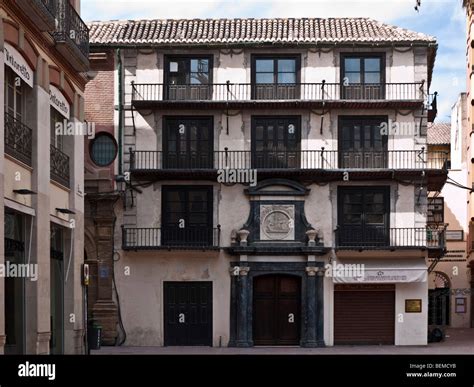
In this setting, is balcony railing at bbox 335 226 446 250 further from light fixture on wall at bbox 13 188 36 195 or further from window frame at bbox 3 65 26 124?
light fixture on wall at bbox 13 188 36 195

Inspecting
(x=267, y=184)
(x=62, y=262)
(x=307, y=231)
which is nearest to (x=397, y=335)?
(x=307, y=231)

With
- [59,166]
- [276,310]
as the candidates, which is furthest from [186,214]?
[59,166]

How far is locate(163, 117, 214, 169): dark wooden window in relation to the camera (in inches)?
1276

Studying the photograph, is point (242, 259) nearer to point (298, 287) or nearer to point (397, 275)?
point (298, 287)

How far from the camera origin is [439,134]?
55156 millimetres

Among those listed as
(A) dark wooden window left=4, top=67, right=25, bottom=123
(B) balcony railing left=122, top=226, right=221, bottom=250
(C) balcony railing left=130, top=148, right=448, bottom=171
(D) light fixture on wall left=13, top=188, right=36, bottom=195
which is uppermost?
(A) dark wooden window left=4, top=67, right=25, bottom=123

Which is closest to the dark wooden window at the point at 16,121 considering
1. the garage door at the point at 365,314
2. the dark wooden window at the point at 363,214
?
the dark wooden window at the point at 363,214

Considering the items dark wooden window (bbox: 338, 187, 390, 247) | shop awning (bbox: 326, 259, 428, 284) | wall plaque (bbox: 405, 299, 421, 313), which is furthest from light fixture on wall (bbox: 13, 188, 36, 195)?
wall plaque (bbox: 405, 299, 421, 313)

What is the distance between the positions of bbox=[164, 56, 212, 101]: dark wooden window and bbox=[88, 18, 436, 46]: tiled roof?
0.79 metres

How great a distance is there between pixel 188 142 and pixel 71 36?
11794 mm

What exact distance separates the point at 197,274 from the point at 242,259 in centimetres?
174

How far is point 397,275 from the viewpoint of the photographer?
31.5m

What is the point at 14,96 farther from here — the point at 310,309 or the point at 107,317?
the point at 310,309

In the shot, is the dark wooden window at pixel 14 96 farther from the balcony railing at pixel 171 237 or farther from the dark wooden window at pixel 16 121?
the balcony railing at pixel 171 237
